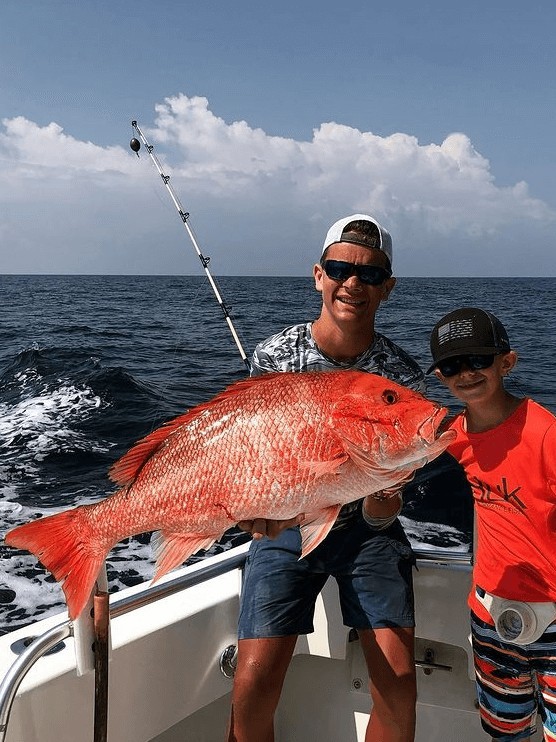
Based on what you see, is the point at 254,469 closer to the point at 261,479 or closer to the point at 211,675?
the point at 261,479

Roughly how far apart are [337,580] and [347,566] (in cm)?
12

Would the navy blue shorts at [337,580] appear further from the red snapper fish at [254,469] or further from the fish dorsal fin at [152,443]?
the fish dorsal fin at [152,443]

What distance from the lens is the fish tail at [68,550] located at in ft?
6.48

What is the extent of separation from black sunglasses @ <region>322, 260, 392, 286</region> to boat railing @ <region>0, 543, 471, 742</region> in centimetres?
127

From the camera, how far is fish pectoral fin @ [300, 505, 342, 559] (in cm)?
205

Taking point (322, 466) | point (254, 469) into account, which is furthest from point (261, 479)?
point (322, 466)

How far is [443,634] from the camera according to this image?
3.05 metres

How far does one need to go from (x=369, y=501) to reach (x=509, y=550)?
0.56m

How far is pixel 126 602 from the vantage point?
7.96ft

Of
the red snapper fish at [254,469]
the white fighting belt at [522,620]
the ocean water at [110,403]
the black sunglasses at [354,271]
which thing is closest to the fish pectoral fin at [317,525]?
the red snapper fish at [254,469]

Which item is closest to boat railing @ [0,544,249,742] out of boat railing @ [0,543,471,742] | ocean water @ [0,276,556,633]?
boat railing @ [0,543,471,742]

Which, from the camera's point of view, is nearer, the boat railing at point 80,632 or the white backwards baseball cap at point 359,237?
the boat railing at point 80,632

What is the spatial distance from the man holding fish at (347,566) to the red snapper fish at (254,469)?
2.10 feet

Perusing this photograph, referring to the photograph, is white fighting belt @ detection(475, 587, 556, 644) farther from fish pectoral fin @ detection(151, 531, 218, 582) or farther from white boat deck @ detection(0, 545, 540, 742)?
fish pectoral fin @ detection(151, 531, 218, 582)
